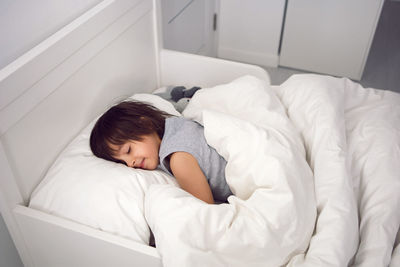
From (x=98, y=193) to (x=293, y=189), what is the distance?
0.45 meters

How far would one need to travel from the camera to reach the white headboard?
2.88ft

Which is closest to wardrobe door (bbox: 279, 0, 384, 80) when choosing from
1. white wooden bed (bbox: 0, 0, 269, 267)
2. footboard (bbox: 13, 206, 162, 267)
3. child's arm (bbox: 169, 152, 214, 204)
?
white wooden bed (bbox: 0, 0, 269, 267)

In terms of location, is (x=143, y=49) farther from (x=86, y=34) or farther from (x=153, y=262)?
(x=153, y=262)

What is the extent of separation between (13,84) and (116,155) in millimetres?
312

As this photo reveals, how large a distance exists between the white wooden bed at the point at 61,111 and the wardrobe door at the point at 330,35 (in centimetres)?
125

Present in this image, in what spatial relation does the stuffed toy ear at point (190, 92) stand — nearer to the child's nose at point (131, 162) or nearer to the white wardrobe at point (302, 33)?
the child's nose at point (131, 162)

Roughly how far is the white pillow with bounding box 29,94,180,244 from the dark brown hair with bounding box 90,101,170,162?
0.03 m

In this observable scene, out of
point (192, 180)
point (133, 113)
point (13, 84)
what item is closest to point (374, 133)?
point (192, 180)

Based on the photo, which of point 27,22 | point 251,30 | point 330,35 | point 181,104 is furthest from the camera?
point 251,30

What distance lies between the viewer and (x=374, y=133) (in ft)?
3.58

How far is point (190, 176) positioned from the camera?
999 mm

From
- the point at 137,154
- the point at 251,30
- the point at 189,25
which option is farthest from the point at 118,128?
the point at 251,30

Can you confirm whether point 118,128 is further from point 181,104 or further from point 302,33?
point 302,33

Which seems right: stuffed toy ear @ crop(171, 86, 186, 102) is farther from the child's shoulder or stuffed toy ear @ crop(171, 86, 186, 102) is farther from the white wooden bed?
the child's shoulder
